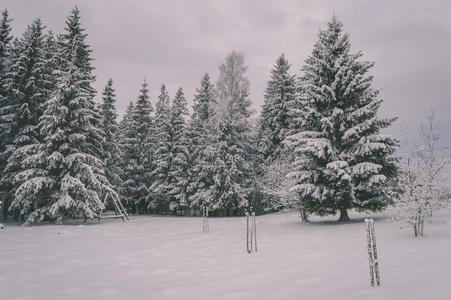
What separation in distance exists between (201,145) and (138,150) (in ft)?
26.6

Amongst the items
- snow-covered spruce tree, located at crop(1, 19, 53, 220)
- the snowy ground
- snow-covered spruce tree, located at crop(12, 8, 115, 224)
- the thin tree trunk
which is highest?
snow-covered spruce tree, located at crop(1, 19, 53, 220)

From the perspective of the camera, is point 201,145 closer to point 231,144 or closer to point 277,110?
point 231,144

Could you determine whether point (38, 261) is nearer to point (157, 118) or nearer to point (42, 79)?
point (42, 79)

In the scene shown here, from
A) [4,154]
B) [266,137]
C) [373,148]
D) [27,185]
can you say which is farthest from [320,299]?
[266,137]

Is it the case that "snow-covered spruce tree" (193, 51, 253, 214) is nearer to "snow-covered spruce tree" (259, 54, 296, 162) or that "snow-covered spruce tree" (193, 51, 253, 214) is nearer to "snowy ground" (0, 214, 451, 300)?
"snow-covered spruce tree" (259, 54, 296, 162)

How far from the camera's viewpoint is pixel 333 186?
2003cm

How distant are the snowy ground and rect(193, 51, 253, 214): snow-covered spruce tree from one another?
18073 mm

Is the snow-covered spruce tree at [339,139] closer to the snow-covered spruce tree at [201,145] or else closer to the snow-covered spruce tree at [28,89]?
the snow-covered spruce tree at [201,145]

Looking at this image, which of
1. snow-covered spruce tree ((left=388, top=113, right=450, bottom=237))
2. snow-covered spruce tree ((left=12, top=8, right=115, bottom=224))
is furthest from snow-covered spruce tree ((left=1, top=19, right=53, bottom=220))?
snow-covered spruce tree ((left=388, top=113, right=450, bottom=237))

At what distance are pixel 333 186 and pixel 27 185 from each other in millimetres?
18710

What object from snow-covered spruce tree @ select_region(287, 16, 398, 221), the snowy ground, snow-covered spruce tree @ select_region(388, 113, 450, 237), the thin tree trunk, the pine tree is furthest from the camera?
the pine tree

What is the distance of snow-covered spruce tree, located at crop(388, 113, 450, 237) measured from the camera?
13.9 metres

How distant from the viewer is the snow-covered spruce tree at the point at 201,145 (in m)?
37.9

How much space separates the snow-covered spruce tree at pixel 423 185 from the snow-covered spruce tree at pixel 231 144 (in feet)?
71.4
